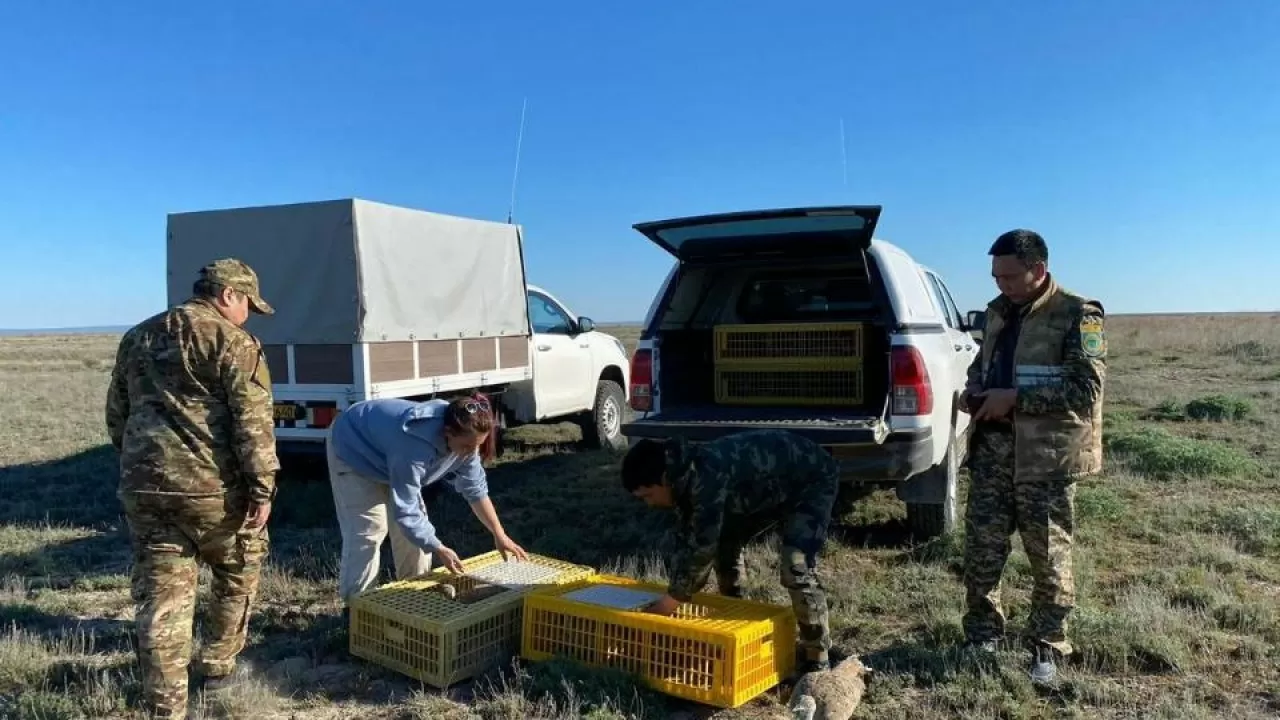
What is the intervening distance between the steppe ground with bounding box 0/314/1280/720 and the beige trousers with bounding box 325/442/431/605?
11.3 inches

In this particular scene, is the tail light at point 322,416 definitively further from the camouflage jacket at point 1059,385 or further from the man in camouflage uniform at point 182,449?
the camouflage jacket at point 1059,385

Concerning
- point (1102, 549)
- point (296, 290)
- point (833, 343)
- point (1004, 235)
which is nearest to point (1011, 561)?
point (1102, 549)

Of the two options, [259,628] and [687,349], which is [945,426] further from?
[259,628]

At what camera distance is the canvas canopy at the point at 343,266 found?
22.1 feet

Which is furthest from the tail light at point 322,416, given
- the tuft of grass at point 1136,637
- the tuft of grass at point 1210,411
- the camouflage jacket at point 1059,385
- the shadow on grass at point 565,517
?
the tuft of grass at point 1210,411

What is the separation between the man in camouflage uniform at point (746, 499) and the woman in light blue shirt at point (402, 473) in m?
0.86

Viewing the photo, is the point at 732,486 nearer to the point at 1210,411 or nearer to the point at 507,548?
the point at 507,548

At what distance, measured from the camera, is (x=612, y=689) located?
11.3 ft

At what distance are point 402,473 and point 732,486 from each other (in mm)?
1442

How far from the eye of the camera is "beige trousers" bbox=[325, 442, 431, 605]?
4.25 meters

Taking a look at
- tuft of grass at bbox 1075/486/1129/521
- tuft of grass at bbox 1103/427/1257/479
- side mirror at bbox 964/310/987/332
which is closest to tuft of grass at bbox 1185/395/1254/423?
tuft of grass at bbox 1103/427/1257/479

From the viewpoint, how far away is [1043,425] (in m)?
3.67

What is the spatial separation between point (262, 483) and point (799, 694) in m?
2.16

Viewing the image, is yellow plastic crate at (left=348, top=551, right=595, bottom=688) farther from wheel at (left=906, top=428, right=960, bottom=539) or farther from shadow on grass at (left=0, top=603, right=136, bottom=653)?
wheel at (left=906, top=428, right=960, bottom=539)
